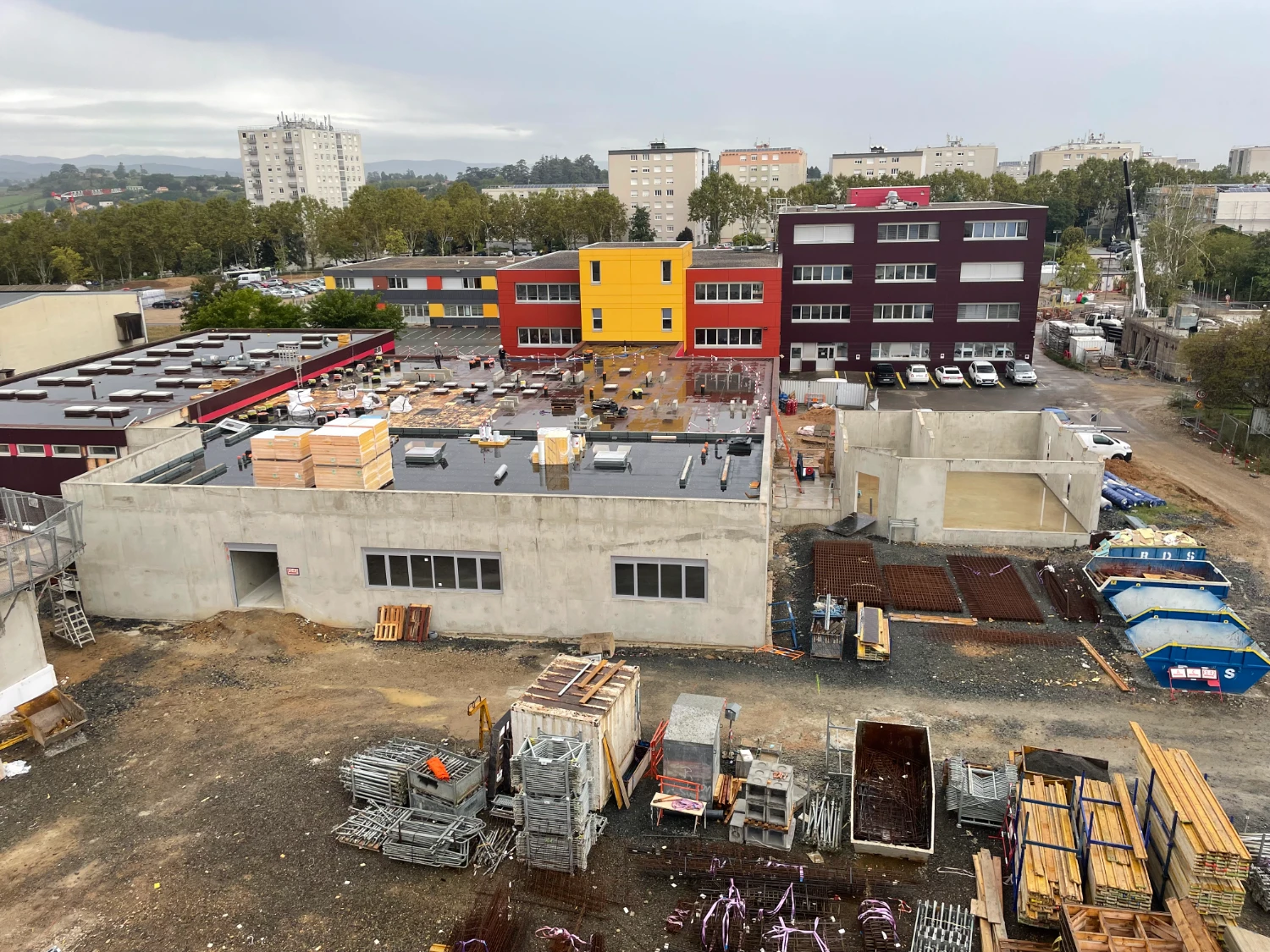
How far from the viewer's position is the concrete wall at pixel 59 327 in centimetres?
4194

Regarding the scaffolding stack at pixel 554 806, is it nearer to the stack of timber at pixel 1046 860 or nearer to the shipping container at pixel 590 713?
the shipping container at pixel 590 713

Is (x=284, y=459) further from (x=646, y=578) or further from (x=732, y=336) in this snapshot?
(x=732, y=336)

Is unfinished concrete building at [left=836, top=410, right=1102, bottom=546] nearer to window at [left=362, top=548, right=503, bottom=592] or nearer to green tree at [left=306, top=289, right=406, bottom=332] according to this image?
window at [left=362, top=548, right=503, bottom=592]

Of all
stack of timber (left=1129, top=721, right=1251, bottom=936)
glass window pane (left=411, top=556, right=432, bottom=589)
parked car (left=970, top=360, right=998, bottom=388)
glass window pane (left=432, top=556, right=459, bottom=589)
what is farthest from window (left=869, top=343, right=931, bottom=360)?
stack of timber (left=1129, top=721, right=1251, bottom=936)

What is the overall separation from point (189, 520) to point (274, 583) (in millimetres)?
2932

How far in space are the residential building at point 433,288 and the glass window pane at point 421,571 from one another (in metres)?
57.4

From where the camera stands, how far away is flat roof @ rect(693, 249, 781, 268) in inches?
1946

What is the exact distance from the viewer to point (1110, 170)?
128875mm

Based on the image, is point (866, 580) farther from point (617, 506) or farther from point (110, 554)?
point (110, 554)

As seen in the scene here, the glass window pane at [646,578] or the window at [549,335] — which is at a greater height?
the window at [549,335]

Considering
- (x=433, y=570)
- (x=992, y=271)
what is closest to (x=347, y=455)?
(x=433, y=570)

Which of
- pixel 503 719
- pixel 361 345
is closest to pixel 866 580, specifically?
pixel 503 719

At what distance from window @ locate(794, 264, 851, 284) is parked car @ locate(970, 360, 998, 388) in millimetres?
9365

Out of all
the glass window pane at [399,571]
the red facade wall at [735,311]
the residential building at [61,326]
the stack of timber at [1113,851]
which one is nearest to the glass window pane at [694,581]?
the glass window pane at [399,571]
